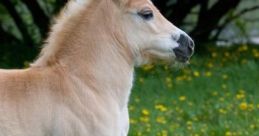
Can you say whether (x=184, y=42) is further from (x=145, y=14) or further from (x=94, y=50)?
(x=94, y=50)

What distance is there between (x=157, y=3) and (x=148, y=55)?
8805 mm

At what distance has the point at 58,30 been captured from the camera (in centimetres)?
536

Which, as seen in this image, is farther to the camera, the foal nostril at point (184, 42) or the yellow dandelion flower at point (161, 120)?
the yellow dandelion flower at point (161, 120)

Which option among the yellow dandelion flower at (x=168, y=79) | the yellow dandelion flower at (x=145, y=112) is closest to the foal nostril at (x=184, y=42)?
the yellow dandelion flower at (x=145, y=112)

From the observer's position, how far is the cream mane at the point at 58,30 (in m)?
5.30

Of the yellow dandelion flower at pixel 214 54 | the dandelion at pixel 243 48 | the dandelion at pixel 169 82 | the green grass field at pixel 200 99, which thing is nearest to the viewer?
the green grass field at pixel 200 99

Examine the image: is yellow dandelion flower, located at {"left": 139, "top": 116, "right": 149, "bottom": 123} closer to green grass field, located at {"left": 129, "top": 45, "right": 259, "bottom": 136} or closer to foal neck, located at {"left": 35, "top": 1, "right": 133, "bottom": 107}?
green grass field, located at {"left": 129, "top": 45, "right": 259, "bottom": 136}

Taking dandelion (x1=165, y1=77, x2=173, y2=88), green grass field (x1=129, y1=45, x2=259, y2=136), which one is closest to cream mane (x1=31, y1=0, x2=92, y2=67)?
green grass field (x1=129, y1=45, x2=259, y2=136)

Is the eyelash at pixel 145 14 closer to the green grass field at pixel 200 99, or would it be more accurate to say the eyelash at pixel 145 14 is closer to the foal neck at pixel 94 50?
the foal neck at pixel 94 50

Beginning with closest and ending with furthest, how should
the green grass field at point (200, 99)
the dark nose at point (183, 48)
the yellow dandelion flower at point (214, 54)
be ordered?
the dark nose at point (183, 48), the green grass field at point (200, 99), the yellow dandelion flower at point (214, 54)

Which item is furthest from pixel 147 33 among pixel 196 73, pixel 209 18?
pixel 209 18

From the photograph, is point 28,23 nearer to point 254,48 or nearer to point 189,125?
point 254,48

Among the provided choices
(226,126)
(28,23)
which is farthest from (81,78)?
(28,23)

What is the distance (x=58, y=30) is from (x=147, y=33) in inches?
22.2
